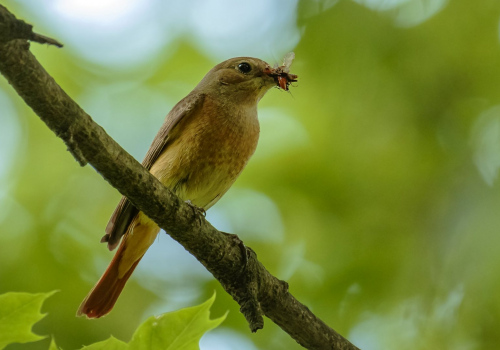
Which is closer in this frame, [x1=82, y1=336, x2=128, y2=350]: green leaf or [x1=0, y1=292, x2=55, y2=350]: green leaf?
[x1=0, y1=292, x2=55, y2=350]: green leaf

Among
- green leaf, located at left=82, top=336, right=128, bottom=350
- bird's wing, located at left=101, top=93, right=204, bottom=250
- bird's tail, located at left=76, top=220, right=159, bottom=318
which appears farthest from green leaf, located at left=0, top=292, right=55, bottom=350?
bird's tail, located at left=76, top=220, right=159, bottom=318

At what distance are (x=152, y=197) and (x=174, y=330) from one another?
120 cm

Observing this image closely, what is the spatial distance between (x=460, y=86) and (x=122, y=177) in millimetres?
3424

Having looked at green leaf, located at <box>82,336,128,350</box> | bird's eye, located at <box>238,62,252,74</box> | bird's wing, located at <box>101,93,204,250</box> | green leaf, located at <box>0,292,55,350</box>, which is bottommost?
green leaf, located at <box>0,292,55,350</box>

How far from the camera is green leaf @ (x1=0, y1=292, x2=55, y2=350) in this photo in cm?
175

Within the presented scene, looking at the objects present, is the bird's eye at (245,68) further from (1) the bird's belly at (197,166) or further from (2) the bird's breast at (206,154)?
(1) the bird's belly at (197,166)

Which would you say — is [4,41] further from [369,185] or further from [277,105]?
[277,105]

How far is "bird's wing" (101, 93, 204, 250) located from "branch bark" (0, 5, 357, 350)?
93cm

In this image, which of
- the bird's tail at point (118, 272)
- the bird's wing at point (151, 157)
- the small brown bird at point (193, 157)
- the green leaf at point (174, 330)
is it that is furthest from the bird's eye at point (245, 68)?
the green leaf at point (174, 330)

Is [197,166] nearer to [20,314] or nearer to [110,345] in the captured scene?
[110,345]

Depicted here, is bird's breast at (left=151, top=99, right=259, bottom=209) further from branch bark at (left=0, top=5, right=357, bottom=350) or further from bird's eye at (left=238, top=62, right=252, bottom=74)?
branch bark at (left=0, top=5, right=357, bottom=350)

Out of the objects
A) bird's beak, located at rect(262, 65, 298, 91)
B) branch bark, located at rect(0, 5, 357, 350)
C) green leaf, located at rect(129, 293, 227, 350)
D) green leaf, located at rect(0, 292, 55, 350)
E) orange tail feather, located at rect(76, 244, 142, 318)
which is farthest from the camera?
bird's beak, located at rect(262, 65, 298, 91)

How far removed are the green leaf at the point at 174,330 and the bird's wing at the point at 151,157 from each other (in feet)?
7.75

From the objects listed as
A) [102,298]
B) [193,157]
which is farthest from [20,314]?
[102,298]
